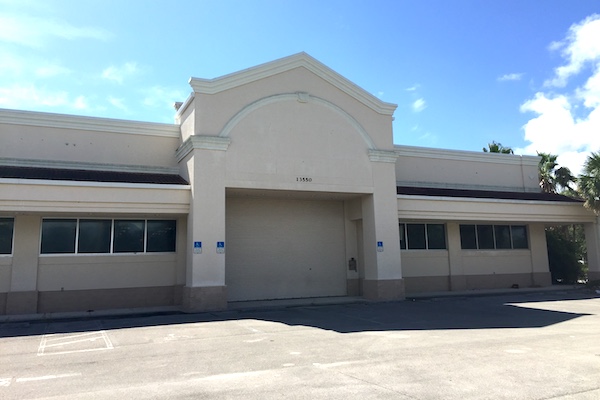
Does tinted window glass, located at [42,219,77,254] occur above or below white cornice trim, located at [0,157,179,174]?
below

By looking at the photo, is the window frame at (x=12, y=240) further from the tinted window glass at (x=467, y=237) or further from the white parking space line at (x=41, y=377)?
the tinted window glass at (x=467, y=237)

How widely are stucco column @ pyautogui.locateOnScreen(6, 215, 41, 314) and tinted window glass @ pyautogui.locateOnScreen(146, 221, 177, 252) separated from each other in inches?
156

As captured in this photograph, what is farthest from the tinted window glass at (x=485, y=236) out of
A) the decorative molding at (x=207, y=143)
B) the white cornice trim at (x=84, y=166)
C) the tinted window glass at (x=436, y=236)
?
the white cornice trim at (x=84, y=166)

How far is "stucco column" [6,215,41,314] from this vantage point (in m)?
16.2

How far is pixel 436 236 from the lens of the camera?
76.6 ft

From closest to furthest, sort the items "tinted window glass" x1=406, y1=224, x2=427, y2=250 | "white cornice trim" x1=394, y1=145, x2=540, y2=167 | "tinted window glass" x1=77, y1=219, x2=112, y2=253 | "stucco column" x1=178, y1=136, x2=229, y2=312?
"stucco column" x1=178, y1=136, x2=229, y2=312
"tinted window glass" x1=77, y1=219, x2=112, y2=253
"tinted window glass" x1=406, y1=224, x2=427, y2=250
"white cornice trim" x1=394, y1=145, x2=540, y2=167

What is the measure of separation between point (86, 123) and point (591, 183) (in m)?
24.2

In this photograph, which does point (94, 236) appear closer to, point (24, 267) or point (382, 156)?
point (24, 267)

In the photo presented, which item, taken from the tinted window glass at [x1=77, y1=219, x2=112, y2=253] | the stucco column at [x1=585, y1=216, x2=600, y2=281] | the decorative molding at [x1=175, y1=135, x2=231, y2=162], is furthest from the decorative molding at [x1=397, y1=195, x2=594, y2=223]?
the tinted window glass at [x1=77, y1=219, x2=112, y2=253]

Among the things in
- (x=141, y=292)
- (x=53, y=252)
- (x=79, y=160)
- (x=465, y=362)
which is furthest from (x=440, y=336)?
(x=79, y=160)

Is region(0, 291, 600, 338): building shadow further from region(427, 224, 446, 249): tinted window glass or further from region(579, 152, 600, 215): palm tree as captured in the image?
region(579, 152, 600, 215): palm tree

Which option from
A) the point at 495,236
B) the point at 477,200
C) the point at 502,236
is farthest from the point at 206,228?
the point at 502,236

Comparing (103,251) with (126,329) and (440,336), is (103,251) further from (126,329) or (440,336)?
(440,336)

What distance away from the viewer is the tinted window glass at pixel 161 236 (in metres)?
18.4
